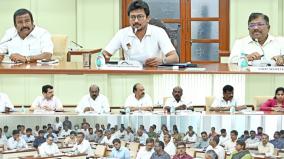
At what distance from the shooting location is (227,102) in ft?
13.9

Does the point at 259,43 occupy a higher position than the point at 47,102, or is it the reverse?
the point at 259,43

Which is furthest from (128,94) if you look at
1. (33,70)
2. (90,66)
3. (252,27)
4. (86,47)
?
(86,47)

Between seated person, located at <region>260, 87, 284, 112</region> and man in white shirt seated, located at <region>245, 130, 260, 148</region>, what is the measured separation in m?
0.19

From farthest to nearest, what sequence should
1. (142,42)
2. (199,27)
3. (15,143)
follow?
(199,27) < (142,42) < (15,143)

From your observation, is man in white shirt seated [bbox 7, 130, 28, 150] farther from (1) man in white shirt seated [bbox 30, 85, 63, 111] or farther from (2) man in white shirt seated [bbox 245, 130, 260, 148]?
(2) man in white shirt seated [bbox 245, 130, 260, 148]

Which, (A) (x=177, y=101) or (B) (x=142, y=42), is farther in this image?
(B) (x=142, y=42)

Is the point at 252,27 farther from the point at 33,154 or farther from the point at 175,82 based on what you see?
the point at 33,154

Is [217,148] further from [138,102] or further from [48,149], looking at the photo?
[48,149]

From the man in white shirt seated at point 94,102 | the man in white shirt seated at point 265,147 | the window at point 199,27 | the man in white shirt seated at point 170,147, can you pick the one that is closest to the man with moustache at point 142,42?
the man in white shirt seated at point 94,102

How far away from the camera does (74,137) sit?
4.23 metres

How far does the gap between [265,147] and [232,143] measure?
0.20m

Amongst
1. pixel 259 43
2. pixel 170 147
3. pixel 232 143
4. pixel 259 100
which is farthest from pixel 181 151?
pixel 259 43

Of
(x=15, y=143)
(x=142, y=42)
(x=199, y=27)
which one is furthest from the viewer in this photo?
(x=199, y=27)

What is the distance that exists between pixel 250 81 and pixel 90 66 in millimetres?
1035
